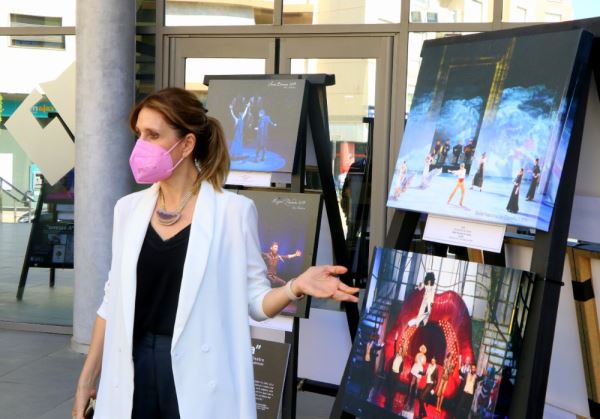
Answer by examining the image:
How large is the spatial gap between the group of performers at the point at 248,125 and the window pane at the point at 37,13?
3.06 m

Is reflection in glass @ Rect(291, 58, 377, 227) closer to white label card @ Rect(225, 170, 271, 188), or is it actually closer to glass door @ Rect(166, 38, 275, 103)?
glass door @ Rect(166, 38, 275, 103)

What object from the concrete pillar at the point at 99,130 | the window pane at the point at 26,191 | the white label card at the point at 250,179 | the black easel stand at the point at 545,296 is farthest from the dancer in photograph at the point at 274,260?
the window pane at the point at 26,191

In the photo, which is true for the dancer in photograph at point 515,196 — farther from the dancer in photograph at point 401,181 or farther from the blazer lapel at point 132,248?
the blazer lapel at point 132,248

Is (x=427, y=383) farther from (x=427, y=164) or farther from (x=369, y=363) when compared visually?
(x=427, y=164)

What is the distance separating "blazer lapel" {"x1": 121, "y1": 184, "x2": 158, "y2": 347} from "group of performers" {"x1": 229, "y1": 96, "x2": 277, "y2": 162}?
2104 mm

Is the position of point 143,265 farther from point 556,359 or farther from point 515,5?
point 515,5

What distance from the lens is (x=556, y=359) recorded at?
11.3 ft

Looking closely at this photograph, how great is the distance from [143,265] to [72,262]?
17.0 ft

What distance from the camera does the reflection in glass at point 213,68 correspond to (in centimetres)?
671

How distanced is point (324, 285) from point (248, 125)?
→ 252cm

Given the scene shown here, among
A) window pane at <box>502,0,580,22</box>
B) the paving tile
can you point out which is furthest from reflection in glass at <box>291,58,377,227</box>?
the paving tile

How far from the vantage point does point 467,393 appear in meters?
2.85

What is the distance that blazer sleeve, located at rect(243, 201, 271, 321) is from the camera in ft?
8.14

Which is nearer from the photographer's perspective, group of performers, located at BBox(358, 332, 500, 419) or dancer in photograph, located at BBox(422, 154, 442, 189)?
group of performers, located at BBox(358, 332, 500, 419)
